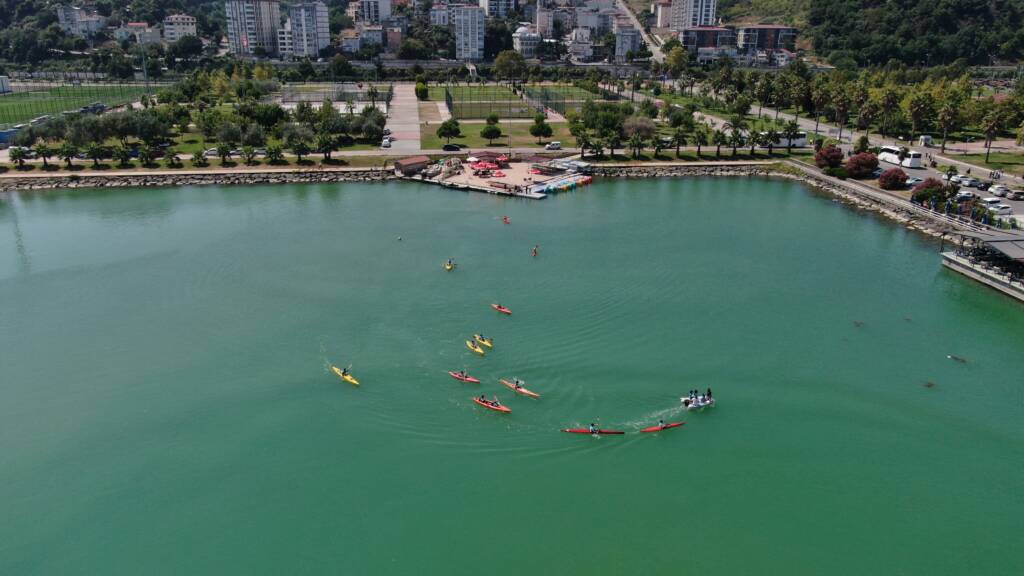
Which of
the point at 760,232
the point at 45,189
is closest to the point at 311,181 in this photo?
the point at 45,189

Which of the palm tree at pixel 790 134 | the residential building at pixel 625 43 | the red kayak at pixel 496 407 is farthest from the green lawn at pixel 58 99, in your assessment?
the residential building at pixel 625 43

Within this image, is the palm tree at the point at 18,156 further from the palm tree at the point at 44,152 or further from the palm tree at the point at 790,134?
the palm tree at the point at 790,134

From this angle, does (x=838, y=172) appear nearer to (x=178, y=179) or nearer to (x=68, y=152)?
(x=178, y=179)

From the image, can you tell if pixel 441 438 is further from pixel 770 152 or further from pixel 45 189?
pixel 770 152

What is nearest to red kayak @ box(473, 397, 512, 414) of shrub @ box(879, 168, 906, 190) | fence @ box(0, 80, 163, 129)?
shrub @ box(879, 168, 906, 190)

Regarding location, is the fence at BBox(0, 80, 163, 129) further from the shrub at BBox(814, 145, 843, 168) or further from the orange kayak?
the shrub at BBox(814, 145, 843, 168)
